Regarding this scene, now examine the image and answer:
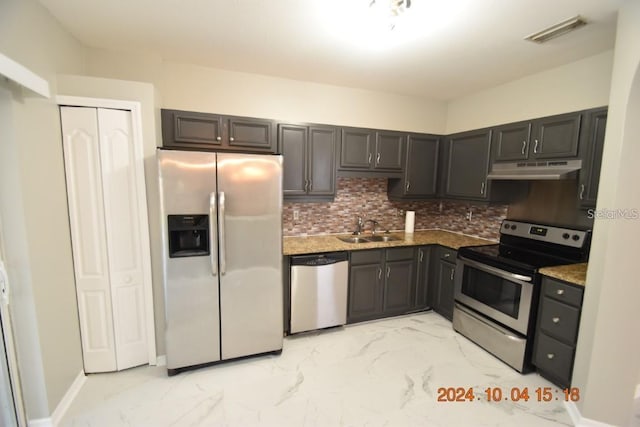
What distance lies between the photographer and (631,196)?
1639mm

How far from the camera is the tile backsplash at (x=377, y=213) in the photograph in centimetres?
327

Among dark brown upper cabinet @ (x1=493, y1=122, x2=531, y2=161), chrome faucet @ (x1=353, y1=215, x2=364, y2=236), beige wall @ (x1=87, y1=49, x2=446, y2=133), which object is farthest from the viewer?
chrome faucet @ (x1=353, y1=215, x2=364, y2=236)

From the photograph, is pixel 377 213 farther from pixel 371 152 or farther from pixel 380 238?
pixel 371 152

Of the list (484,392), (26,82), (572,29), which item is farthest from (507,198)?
(26,82)

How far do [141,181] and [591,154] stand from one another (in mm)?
3471

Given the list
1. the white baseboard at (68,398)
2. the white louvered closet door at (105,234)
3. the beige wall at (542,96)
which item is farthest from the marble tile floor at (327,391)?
the beige wall at (542,96)

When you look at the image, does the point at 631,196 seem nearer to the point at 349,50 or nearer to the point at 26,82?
the point at 349,50

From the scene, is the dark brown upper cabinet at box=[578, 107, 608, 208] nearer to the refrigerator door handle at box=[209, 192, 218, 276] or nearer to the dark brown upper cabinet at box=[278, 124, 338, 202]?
the dark brown upper cabinet at box=[278, 124, 338, 202]

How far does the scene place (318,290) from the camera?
109 inches

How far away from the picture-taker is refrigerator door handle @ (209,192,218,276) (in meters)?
2.11

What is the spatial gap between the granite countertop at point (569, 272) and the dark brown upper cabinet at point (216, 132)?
2.57 metres

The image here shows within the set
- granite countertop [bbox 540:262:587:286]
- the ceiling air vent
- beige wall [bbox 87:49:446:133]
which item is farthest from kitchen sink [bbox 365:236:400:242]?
the ceiling air vent

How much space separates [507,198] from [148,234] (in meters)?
3.45

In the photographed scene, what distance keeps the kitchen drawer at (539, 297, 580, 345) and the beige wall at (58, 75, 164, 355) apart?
120 inches
